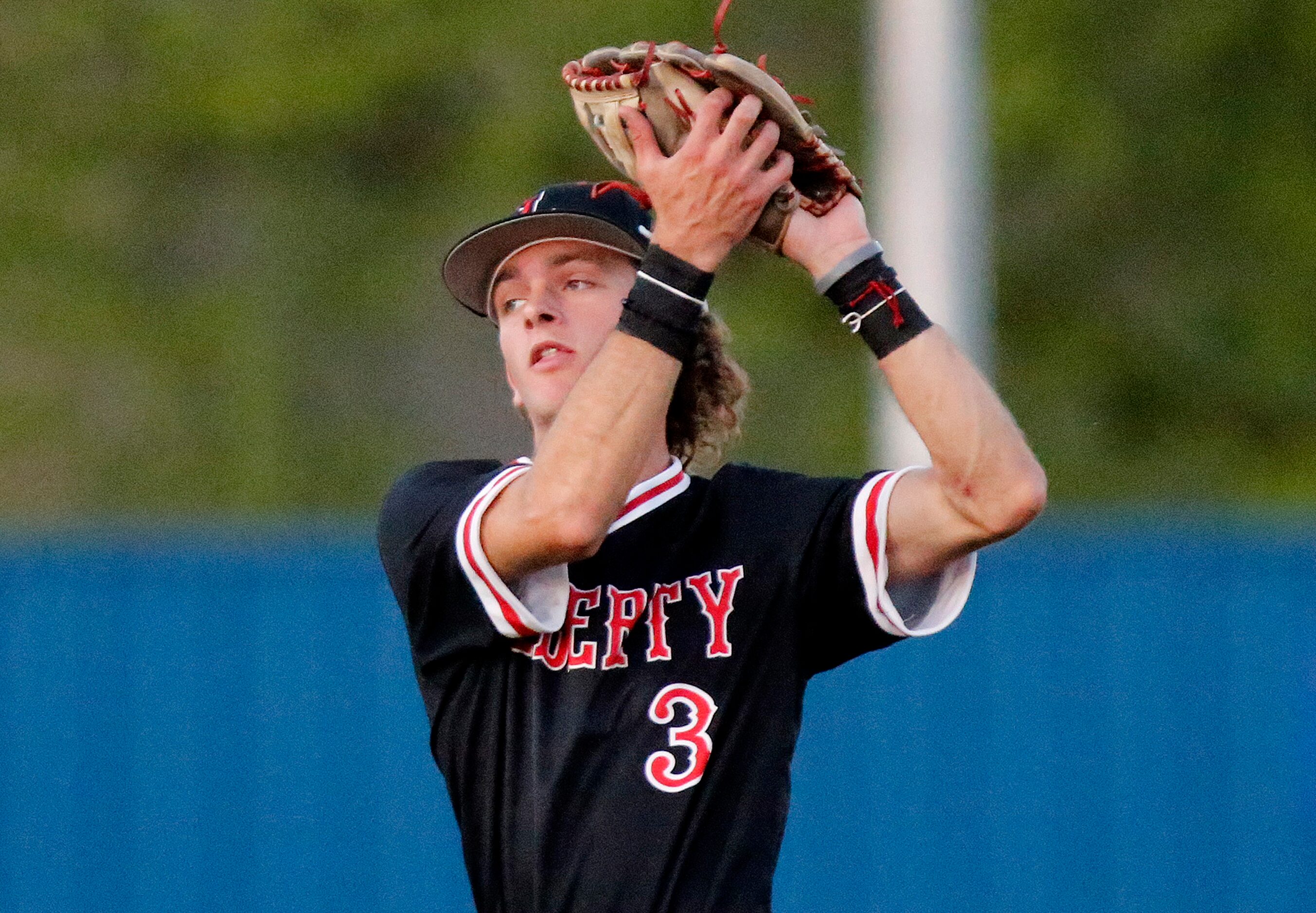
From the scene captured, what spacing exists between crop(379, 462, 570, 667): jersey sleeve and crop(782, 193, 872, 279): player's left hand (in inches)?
22.3

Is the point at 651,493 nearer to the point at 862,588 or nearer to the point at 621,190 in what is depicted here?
the point at 862,588

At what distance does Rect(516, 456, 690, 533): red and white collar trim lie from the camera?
9.97 ft

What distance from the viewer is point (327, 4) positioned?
1500cm

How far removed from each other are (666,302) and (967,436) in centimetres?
50

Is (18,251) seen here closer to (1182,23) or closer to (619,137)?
(1182,23)

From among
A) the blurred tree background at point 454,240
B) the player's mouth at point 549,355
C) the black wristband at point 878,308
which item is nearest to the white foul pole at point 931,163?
the blurred tree background at point 454,240

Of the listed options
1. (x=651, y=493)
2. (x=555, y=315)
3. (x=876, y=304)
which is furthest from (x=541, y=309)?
(x=876, y=304)

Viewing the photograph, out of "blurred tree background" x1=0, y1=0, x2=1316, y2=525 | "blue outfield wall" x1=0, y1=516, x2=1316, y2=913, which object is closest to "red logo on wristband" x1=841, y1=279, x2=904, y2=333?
"blue outfield wall" x1=0, y1=516, x2=1316, y2=913

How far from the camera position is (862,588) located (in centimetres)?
292

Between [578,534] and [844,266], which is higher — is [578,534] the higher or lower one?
the lower one

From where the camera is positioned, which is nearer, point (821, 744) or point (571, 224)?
point (571, 224)

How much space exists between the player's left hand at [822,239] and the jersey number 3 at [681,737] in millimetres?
694

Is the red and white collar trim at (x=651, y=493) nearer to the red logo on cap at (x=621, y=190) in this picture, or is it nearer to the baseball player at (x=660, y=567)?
the baseball player at (x=660, y=567)

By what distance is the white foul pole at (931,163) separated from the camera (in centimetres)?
810
